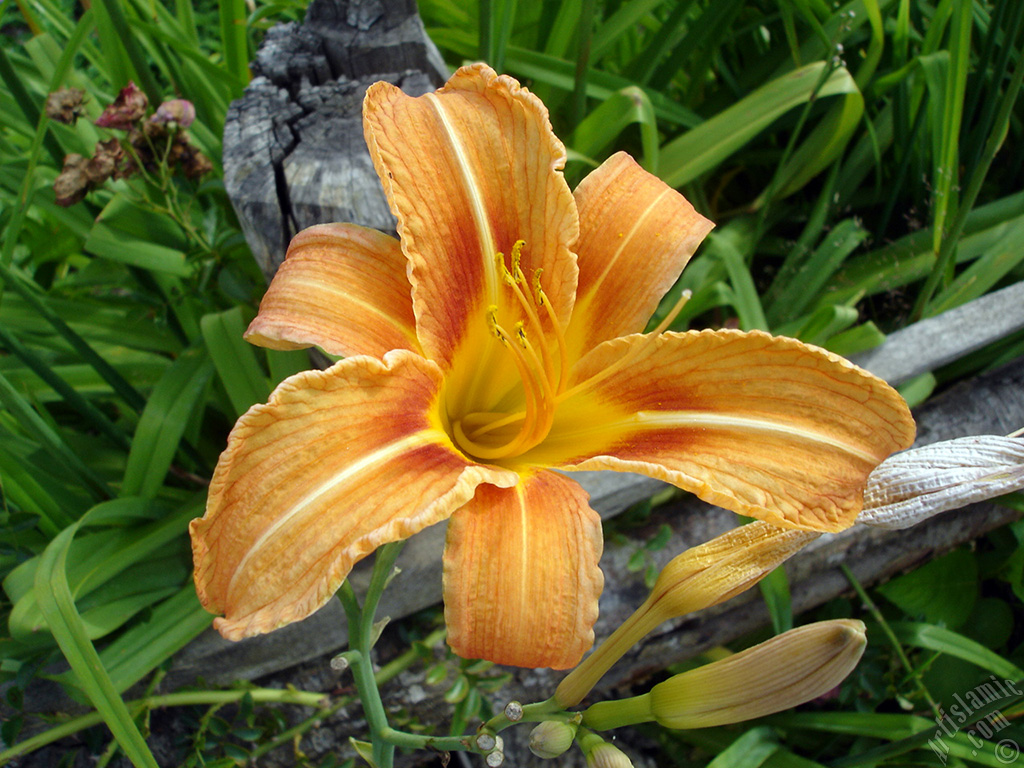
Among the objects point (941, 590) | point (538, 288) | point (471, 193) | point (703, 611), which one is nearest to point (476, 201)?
point (471, 193)

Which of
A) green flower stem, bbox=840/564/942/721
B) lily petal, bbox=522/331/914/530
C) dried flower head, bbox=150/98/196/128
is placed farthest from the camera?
green flower stem, bbox=840/564/942/721

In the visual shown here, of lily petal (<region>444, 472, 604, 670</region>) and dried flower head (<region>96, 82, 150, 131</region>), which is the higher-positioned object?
dried flower head (<region>96, 82, 150, 131</region>)

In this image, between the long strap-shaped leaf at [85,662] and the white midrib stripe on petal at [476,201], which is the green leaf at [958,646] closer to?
the white midrib stripe on petal at [476,201]

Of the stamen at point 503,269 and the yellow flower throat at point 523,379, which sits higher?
the stamen at point 503,269

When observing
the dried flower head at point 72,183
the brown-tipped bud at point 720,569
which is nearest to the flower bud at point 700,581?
the brown-tipped bud at point 720,569

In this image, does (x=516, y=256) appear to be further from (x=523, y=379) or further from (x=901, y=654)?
(x=901, y=654)

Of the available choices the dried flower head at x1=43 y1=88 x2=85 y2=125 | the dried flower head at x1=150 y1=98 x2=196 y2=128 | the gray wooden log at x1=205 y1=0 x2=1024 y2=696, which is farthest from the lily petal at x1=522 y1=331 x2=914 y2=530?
the dried flower head at x1=43 y1=88 x2=85 y2=125

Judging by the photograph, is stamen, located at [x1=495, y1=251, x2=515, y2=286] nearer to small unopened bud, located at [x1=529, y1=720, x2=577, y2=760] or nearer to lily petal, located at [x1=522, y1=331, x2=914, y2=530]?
lily petal, located at [x1=522, y1=331, x2=914, y2=530]
